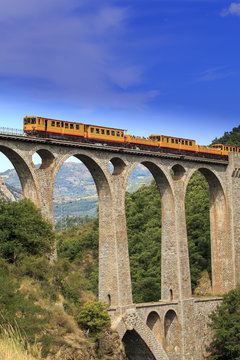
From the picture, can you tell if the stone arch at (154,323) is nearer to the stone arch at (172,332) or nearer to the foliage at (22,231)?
the stone arch at (172,332)

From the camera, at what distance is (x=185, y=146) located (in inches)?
2092

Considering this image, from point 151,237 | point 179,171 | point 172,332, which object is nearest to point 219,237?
point 179,171

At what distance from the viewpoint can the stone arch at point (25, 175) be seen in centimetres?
3825

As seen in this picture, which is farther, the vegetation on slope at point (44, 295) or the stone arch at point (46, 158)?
the stone arch at point (46, 158)

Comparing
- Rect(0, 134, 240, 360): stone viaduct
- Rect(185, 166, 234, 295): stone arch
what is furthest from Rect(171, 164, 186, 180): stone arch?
Rect(185, 166, 234, 295): stone arch

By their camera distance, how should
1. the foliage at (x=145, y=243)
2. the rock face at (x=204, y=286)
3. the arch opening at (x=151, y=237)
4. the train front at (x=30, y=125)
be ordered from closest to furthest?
the train front at (x=30, y=125)
the arch opening at (x=151, y=237)
the rock face at (x=204, y=286)
the foliage at (x=145, y=243)

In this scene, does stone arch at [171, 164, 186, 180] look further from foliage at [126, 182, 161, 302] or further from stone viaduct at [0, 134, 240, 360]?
foliage at [126, 182, 161, 302]

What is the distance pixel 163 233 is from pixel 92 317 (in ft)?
60.9

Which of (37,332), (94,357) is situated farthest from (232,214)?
(37,332)

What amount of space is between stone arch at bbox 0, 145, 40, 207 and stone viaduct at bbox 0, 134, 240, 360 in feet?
0.24

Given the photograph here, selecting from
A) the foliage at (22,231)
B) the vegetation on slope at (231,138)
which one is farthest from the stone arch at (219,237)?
the vegetation on slope at (231,138)

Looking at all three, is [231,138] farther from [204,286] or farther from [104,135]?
[104,135]

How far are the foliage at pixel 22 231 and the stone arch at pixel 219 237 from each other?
24.6 meters

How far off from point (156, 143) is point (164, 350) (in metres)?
18.8
